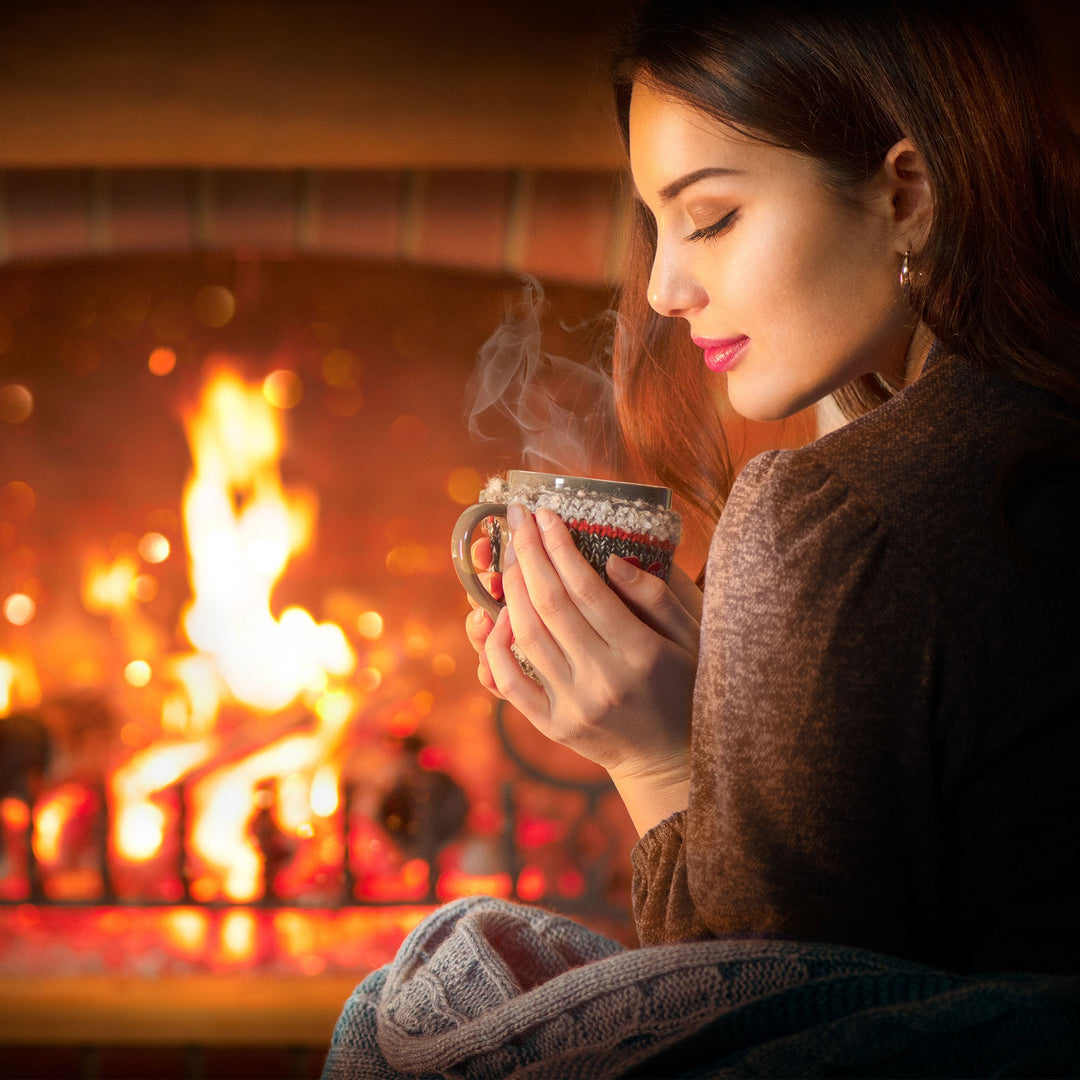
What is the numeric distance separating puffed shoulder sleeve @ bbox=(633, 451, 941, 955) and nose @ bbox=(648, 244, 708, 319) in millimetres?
196

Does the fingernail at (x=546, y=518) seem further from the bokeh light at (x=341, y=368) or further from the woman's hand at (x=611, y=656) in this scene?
the bokeh light at (x=341, y=368)

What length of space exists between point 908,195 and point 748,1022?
443 mm

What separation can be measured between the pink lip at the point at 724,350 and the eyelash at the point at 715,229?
Answer: 0.06m

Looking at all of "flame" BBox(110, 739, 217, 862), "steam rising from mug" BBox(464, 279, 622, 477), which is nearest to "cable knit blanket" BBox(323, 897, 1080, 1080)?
"steam rising from mug" BBox(464, 279, 622, 477)

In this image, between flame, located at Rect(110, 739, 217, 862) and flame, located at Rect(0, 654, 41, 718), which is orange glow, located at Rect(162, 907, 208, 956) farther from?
flame, located at Rect(0, 654, 41, 718)

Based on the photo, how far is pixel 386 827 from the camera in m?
1.60

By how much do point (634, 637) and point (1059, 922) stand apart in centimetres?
23

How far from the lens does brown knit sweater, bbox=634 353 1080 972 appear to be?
40 centimetres

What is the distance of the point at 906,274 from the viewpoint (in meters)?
0.56

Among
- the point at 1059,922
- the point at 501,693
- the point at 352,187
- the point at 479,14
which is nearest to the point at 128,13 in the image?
the point at 352,187

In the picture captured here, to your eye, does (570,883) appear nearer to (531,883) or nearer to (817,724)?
(531,883)

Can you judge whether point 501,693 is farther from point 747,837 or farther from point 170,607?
point 170,607

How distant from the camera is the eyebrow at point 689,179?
1.84 ft

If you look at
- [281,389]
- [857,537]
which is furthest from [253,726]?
[857,537]
